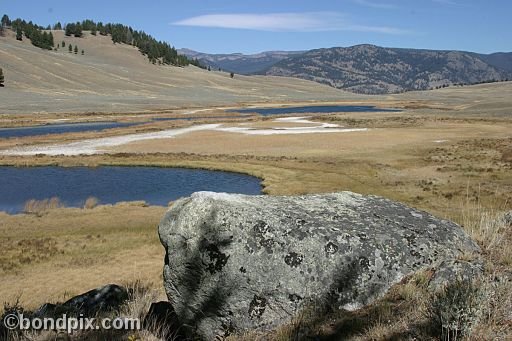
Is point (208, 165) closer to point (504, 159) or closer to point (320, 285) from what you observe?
point (504, 159)

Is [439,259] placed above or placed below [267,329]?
above

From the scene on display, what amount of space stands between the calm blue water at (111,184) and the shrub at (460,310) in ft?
97.6

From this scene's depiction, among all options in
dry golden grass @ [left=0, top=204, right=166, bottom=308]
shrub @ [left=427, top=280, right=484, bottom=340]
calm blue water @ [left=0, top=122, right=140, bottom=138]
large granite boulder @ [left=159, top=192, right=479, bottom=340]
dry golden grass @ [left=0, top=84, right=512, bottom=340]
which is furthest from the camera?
calm blue water @ [left=0, top=122, right=140, bottom=138]

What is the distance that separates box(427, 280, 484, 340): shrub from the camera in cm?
511

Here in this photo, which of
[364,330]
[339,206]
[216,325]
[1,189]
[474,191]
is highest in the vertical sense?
[339,206]

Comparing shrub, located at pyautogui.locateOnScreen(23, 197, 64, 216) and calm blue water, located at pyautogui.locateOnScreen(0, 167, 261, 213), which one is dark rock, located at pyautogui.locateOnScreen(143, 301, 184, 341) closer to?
shrub, located at pyautogui.locateOnScreen(23, 197, 64, 216)

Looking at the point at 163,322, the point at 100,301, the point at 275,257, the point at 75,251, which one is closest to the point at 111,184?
the point at 75,251

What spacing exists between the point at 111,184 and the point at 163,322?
34.7 meters

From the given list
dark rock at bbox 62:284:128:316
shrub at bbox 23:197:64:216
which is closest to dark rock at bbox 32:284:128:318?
dark rock at bbox 62:284:128:316

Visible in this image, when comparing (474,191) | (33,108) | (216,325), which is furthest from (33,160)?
(33,108)

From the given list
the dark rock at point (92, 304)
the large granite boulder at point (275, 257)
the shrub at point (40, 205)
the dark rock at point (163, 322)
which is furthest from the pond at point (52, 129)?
the large granite boulder at point (275, 257)

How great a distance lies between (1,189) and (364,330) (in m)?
40.2

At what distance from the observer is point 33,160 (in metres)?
50.4

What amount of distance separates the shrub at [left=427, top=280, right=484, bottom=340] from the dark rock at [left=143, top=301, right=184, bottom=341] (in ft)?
13.3
